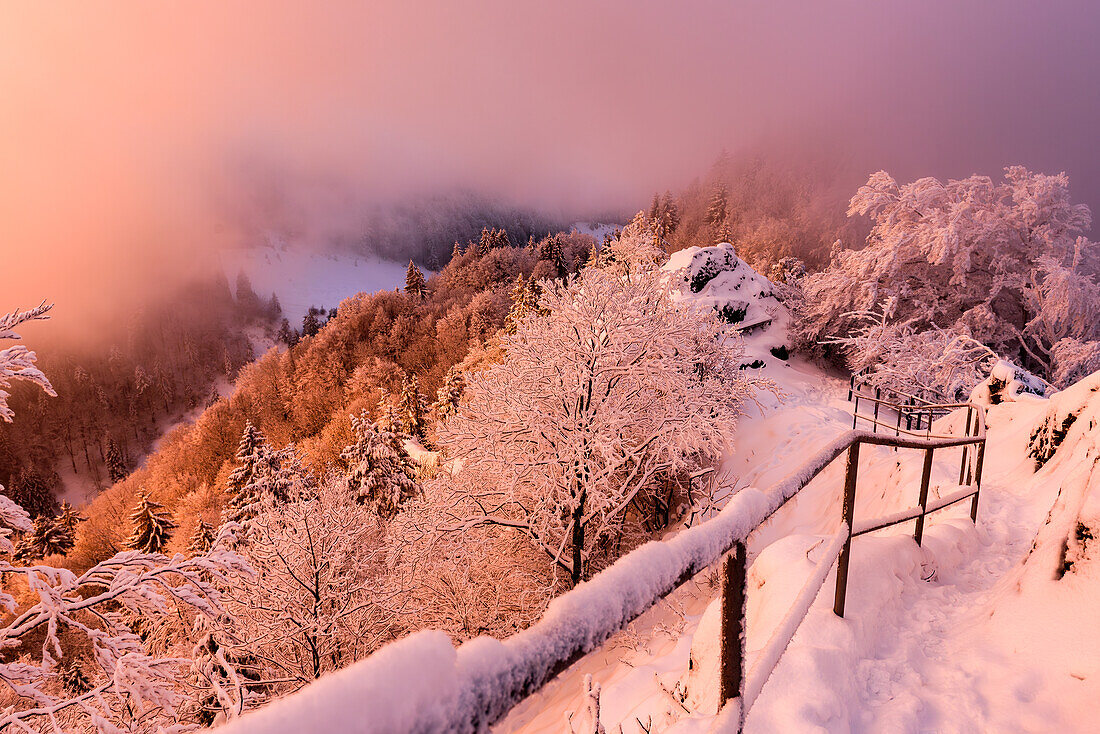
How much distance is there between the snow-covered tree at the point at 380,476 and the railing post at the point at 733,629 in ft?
84.5

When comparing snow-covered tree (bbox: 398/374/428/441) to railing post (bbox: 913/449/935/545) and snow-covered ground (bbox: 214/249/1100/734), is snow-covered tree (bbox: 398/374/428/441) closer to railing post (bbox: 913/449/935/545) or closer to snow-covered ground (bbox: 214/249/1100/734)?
snow-covered ground (bbox: 214/249/1100/734)

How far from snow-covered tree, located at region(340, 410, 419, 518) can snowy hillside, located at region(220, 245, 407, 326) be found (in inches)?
→ 5488

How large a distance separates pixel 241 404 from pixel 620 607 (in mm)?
64435

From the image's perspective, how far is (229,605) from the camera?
13.5m

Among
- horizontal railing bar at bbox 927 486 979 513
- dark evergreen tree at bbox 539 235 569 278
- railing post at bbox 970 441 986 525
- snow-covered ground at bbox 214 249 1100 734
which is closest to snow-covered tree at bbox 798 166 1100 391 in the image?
railing post at bbox 970 441 986 525

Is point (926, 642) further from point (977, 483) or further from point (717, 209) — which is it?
point (717, 209)

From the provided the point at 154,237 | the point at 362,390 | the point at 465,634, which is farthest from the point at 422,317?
the point at 154,237

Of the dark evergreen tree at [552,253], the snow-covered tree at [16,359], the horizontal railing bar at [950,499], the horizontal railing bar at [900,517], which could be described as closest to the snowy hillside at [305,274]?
the dark evergreen tree at [552,253]

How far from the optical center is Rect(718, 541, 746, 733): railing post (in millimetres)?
1533

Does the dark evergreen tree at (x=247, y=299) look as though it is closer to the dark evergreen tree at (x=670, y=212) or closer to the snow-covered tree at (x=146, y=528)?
the dark evergreen tree at (x=670, y=212)

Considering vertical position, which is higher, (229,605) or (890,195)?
(890,195)

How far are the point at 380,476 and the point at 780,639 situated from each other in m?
26.5

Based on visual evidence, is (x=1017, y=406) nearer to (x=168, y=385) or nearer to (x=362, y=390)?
(x=362, y=390)

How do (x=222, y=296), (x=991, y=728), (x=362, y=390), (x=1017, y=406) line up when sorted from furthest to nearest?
1. (x=222, y=296)
2. (x=362, y=390)
3. (x=1017, y=406)
4. (x=991, y=728)
